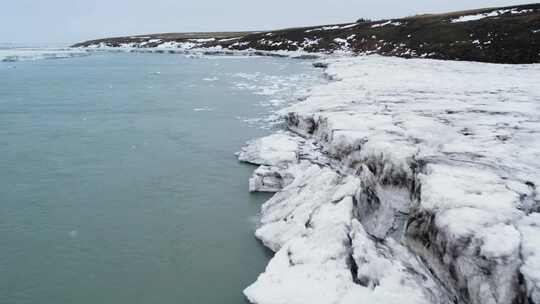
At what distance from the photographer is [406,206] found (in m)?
8.83

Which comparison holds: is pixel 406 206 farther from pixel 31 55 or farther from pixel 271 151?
pixel 31 55

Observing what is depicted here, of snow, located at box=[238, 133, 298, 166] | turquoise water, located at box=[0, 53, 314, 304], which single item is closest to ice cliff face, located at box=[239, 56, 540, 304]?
snow, located at box=[238, 133, 298, 166]

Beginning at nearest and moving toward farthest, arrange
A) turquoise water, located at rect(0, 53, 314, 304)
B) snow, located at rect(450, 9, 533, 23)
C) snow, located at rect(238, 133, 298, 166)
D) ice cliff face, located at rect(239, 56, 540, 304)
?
1. ice cliff face, located at rect(239, 56, 540, 304)
2. turquoise water, located at rect(0, 53, 314, 304)
3. snow, located at rect(238, 133, 298, 166)
4. snow, located at rect(450, 9, 533, 23)

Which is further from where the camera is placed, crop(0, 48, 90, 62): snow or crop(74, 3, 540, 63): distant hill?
crop(0, 48, 90, 62): snow

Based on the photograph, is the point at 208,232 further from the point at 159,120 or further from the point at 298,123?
the point at 159,120

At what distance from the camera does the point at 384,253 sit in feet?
22.5

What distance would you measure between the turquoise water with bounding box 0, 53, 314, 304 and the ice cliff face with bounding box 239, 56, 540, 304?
0.95 m

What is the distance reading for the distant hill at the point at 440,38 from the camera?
37594mm

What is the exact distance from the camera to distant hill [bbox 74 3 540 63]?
123 feet

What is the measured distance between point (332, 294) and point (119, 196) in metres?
6.86

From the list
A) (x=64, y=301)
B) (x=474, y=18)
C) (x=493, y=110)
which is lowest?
(x=64, y=301)

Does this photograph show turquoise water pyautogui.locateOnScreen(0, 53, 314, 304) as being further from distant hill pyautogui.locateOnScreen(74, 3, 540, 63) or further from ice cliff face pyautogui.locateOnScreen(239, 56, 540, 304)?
distant hill pyautogui.locateOnScreen(74, 3, 540, 63)

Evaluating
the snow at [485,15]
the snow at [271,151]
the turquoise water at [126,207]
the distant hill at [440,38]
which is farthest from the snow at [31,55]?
the snow at [485,15]

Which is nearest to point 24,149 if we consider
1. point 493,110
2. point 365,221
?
point 365,221
